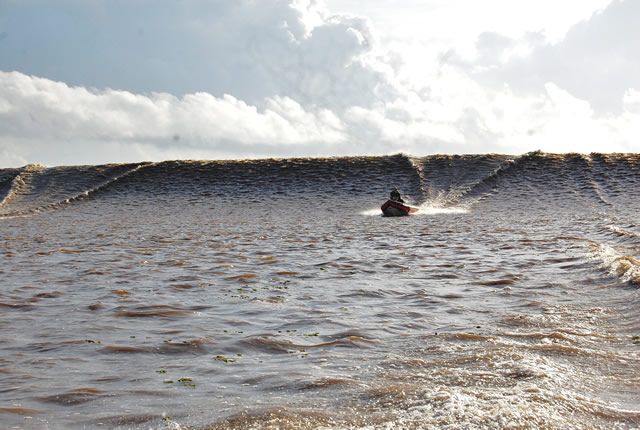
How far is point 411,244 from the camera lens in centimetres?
1389

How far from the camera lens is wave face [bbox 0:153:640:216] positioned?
30234 mm

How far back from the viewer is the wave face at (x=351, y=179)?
30.2 metres

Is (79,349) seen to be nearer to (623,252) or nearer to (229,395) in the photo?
(229,395)

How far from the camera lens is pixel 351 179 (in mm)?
34250

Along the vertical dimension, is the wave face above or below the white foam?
above

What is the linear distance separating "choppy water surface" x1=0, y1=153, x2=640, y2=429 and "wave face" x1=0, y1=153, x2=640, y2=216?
42.4 feet

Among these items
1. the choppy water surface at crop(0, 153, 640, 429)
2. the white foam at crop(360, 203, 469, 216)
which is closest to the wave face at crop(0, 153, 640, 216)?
the white foam at crop(360, 203, 469, 216)

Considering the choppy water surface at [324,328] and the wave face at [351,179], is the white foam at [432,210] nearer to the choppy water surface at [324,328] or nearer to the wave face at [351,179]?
the wave face at [351,179]

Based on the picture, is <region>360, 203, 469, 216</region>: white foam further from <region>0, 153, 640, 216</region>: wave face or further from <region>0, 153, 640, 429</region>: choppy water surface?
<region>0, 153, 640, 429</region>: choppy water surface

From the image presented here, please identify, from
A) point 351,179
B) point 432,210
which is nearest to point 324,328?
point 432,210

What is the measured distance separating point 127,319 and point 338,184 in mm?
27420

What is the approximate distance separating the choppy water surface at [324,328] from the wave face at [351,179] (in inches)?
509

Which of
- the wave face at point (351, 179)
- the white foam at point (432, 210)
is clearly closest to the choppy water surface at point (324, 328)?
the white foam at point (432, 210)

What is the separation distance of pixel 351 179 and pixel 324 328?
2858 cm
